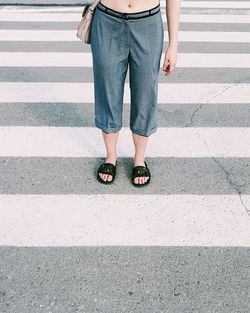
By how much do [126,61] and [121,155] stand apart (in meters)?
0.95

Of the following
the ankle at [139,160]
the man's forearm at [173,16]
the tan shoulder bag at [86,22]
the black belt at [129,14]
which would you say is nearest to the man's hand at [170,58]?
the man's forearm at [173,16]

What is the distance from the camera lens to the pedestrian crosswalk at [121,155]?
2828mm

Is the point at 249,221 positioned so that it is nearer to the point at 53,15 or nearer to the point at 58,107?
the point at 58,107

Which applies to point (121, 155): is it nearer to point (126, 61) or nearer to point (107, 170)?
point (107, 170)

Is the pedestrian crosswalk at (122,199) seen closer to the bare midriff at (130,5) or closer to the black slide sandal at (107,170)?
the black slide sandal at (107,170)

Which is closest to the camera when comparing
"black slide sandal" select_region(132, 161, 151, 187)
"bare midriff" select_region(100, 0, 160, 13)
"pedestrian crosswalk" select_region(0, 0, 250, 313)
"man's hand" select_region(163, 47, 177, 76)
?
"pedestrian crosswalk" select_region(0, 0, 250, 313)

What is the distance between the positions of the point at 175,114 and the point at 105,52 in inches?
62.0

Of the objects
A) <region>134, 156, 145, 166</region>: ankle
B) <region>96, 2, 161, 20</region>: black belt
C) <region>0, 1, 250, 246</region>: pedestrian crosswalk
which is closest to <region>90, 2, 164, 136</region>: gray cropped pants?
<region>96, 2, 161, 20</region>: black belt

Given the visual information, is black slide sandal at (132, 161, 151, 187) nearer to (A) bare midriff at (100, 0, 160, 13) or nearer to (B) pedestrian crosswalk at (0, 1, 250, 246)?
(B) pedestrian crosswalk at (0, 1, 250, 246)

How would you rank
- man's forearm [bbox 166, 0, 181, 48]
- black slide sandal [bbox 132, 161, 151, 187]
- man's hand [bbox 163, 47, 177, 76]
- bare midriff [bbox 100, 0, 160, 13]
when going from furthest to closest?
1. black slide sandal [bbox 132, 161, 151, 187]
2. man's hand [bbox 163, 47, 177, 76]
3. man's forearm [bbox 166, 0, 181, 48]
4. bare midriff [bbox 100, 0, 160, 13]

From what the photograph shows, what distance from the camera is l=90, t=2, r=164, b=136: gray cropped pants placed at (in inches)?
106

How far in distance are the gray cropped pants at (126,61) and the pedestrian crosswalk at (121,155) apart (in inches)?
18.8

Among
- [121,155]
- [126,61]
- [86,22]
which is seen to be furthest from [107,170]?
[86,22]

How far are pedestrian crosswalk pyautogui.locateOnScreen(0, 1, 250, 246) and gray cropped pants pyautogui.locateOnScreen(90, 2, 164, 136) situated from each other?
478 mm
